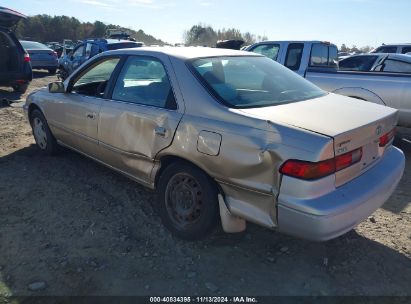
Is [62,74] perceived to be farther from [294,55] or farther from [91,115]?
[91,115]

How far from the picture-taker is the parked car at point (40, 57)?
51.4 ft

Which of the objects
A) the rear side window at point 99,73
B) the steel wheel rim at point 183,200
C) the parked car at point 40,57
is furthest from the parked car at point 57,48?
the steel wheel rim at point 183,200

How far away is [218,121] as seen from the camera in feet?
9.39

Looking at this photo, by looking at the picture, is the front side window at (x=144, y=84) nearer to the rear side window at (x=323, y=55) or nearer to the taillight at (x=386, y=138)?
the taillight at (x=386, y=138)

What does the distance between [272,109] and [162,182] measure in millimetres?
1192

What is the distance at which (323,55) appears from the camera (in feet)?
26.3

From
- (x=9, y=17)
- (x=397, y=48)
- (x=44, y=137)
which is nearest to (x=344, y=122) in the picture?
(x=44, y=137)

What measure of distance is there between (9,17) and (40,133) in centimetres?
475

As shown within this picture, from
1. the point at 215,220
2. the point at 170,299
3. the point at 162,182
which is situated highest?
the point at 162,182

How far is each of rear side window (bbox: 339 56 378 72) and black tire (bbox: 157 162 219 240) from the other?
6198 mm

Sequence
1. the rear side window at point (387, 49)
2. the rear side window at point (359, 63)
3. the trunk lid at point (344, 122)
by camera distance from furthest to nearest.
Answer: the rear side window at point (387, 49)
the rear side window at point (359, 63)
the trunk lid at point (344, 122)

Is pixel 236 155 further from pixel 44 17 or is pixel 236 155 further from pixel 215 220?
pixel 44 17

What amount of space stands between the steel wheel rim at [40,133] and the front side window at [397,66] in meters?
6.28

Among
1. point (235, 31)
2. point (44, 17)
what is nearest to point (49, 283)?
point (44, 17)
